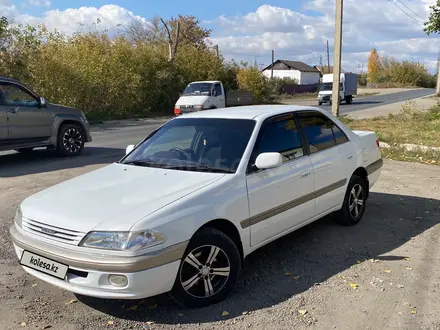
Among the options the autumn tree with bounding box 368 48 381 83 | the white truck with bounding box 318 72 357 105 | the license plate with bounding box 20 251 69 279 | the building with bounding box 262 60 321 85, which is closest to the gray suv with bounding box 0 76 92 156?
the license plate with bounding box 20 251 69 279

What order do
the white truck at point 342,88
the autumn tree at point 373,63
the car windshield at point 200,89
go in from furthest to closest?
the autumn tree at point 373,63
the white truck at point 342,88
the car windshield at point 200,89

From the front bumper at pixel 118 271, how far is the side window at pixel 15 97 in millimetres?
7396

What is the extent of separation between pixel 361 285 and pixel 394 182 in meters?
4.78

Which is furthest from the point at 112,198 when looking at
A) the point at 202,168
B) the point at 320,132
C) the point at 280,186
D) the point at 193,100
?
the point at 193,100

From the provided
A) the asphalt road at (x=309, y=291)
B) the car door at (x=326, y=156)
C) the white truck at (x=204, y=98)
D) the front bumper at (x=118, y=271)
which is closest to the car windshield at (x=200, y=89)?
the white truck at (x=204, y=98)

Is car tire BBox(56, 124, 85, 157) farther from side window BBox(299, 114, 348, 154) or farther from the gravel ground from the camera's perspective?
side window BBox(299, 114, 348, 154)

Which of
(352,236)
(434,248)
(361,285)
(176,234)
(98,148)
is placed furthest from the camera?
(98,148)

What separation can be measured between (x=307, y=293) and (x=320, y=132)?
6.61 feet

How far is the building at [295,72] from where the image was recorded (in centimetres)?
9394

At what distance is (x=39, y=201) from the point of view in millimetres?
3854

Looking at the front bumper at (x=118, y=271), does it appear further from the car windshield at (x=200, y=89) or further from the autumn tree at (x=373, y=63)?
the autumn tree at (x=373, y=63)

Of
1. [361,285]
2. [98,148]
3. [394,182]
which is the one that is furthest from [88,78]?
[361,285]

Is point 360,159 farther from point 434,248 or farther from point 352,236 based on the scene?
point 434,248

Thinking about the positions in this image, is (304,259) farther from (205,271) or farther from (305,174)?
(205,271)
